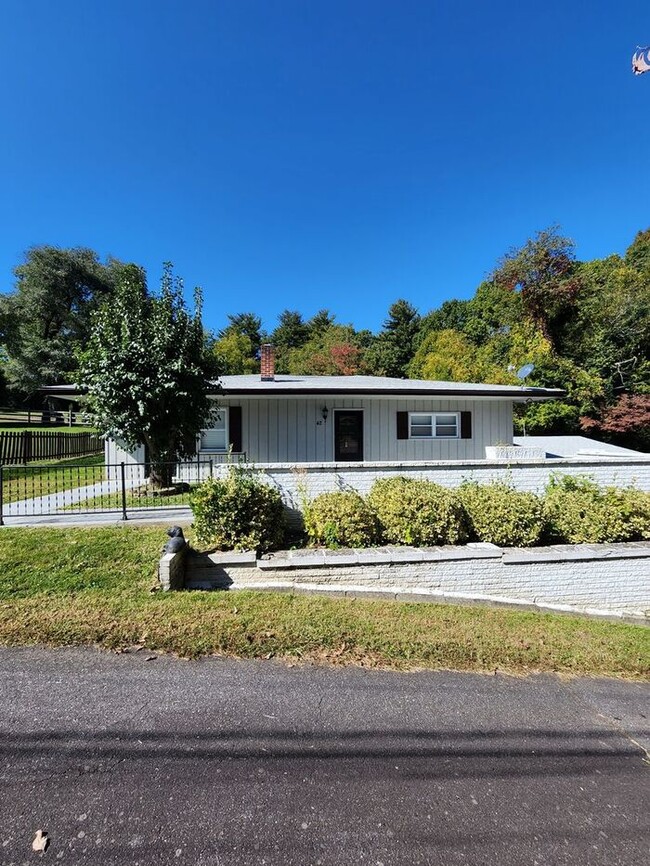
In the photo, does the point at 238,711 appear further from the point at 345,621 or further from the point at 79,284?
the point at 79,284

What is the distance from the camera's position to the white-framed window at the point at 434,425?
37.1 ft

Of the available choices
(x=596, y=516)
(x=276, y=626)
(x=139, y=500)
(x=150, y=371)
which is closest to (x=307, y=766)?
(x=276, y=626)

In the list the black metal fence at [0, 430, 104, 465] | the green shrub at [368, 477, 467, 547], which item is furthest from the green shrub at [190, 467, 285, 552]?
the black metal fence at [0, 430, 104, 465]

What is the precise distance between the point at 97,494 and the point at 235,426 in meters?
3.84

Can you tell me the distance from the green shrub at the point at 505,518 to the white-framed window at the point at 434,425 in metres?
5.88

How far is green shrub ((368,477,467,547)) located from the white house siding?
5659 mm

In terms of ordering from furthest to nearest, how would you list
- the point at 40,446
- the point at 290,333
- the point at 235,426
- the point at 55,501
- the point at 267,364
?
A: the point at 290,333
the point at 40,446
the point at 267,364
the point at 235,426
the point at 55,501

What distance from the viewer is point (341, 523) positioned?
16.7ft

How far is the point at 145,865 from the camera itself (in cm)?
150

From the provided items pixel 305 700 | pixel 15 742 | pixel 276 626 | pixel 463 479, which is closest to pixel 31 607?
pixel 15 742

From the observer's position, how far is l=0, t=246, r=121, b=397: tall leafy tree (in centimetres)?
2900

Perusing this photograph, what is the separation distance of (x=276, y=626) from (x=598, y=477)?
5897 millimetres

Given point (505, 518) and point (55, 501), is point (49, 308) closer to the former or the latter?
point (55, 501)

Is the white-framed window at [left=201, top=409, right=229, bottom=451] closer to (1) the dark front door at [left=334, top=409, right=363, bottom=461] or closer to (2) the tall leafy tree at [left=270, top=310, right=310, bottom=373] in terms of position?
(1) the dark front door at [left=334, top=409, right=363, bottom=461]
